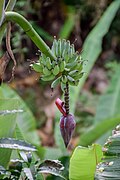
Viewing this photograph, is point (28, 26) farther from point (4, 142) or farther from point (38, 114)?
point (38, 114)

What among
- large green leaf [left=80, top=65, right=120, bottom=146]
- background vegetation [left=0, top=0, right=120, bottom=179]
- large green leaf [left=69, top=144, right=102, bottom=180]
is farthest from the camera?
background vegetation [left=0, top=0, right=120, bottom=179]

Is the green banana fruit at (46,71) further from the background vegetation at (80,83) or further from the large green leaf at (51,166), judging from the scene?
the background vegetation at (80,83)

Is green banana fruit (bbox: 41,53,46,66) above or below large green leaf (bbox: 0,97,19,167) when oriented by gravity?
above

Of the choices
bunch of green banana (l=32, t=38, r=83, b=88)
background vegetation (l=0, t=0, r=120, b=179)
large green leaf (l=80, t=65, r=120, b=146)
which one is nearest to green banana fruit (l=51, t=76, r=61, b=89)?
bunch of green banana (l=32, t=38, r=83, b=88)

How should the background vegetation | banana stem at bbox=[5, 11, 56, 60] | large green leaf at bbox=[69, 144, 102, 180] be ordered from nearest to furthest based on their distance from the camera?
1. banana stem at bbox=[5, 11, 56, 60]
2. large green leaf at bbox=[69, 144, 102, 180]
3. the background vegetation

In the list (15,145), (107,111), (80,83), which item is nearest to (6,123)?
(15,145)

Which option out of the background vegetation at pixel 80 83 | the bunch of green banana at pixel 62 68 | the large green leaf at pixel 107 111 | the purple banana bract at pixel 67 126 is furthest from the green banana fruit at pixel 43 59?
the large green leaf at pixel 107 111

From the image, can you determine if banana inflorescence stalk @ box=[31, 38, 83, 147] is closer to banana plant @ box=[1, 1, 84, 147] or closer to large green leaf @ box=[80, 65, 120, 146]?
banana plant @ box=[1, 1, 84, 147]
